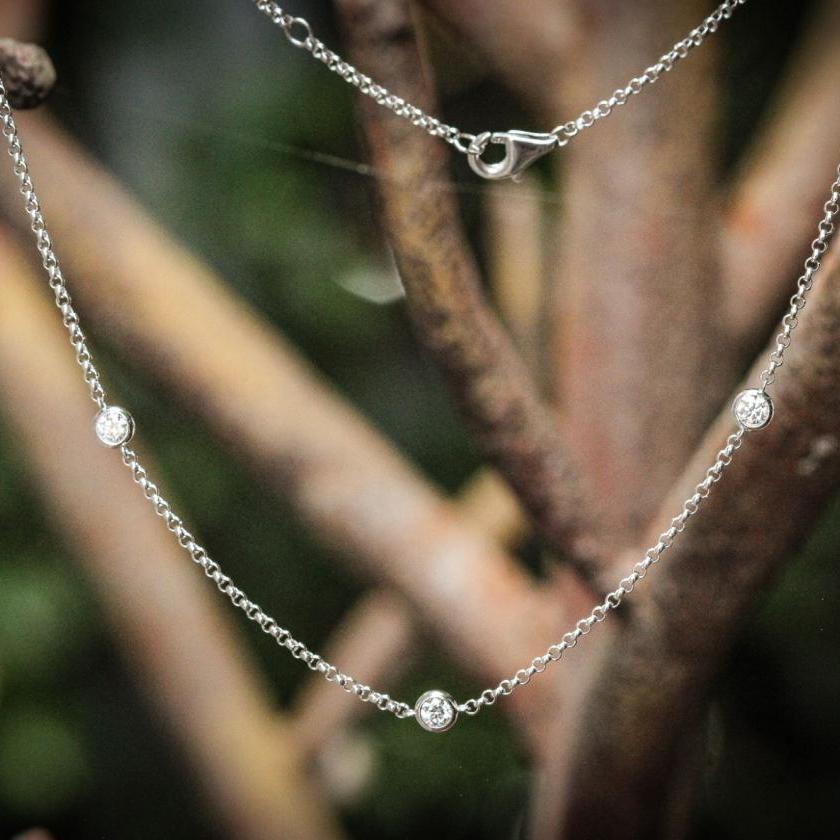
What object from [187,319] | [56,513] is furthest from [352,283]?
[56,513]

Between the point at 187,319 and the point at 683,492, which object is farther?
the point at 187,319

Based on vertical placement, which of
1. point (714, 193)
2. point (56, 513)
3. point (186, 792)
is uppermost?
point (714, 193)

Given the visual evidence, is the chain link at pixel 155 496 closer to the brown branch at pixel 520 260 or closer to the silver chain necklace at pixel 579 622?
the silver chain necklace at pixel 579 622

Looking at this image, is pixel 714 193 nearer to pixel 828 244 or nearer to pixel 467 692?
pixel 828 244

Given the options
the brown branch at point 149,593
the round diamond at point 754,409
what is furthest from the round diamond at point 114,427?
the round diamond at point 754,409

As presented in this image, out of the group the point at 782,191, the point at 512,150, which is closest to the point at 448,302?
the point at 512,150

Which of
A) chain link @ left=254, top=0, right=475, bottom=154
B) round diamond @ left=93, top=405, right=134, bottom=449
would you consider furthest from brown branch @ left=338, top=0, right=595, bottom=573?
round diamond @ left=93, top=405, right=134, bottom=449
